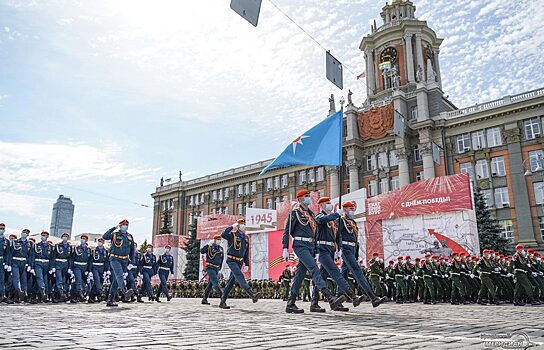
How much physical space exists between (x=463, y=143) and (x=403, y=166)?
5716mm

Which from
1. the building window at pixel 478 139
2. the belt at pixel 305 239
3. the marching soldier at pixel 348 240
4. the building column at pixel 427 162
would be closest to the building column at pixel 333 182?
the building column at pixel 427 162

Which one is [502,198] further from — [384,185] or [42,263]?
[42,263]

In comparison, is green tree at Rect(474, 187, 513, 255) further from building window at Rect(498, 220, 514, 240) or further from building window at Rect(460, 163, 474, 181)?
building window at Rect(460, 163, 474, 181)

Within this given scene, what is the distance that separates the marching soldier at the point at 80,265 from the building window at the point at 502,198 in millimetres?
35026

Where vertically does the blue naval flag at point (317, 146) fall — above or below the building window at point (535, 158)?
below

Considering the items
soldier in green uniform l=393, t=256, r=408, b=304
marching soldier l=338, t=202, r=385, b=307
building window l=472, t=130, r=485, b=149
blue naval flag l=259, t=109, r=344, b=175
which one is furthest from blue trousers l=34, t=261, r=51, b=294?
building window l=472, t=130, r=485, b=149

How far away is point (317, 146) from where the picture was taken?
13.9 m

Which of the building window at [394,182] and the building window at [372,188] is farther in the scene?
the building window at [372,188]

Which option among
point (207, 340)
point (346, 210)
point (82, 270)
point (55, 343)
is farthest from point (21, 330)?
point (82, 270)

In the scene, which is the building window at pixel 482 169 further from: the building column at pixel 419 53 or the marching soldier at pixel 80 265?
the marching soldier at pixel 80 265

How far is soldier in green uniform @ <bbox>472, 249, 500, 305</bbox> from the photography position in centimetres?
1398

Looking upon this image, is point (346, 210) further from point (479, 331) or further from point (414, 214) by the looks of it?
point (414, 214)

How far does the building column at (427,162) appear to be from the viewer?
140ft

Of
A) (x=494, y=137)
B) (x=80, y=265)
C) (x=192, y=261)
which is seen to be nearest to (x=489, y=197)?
(x=494, y=137)
